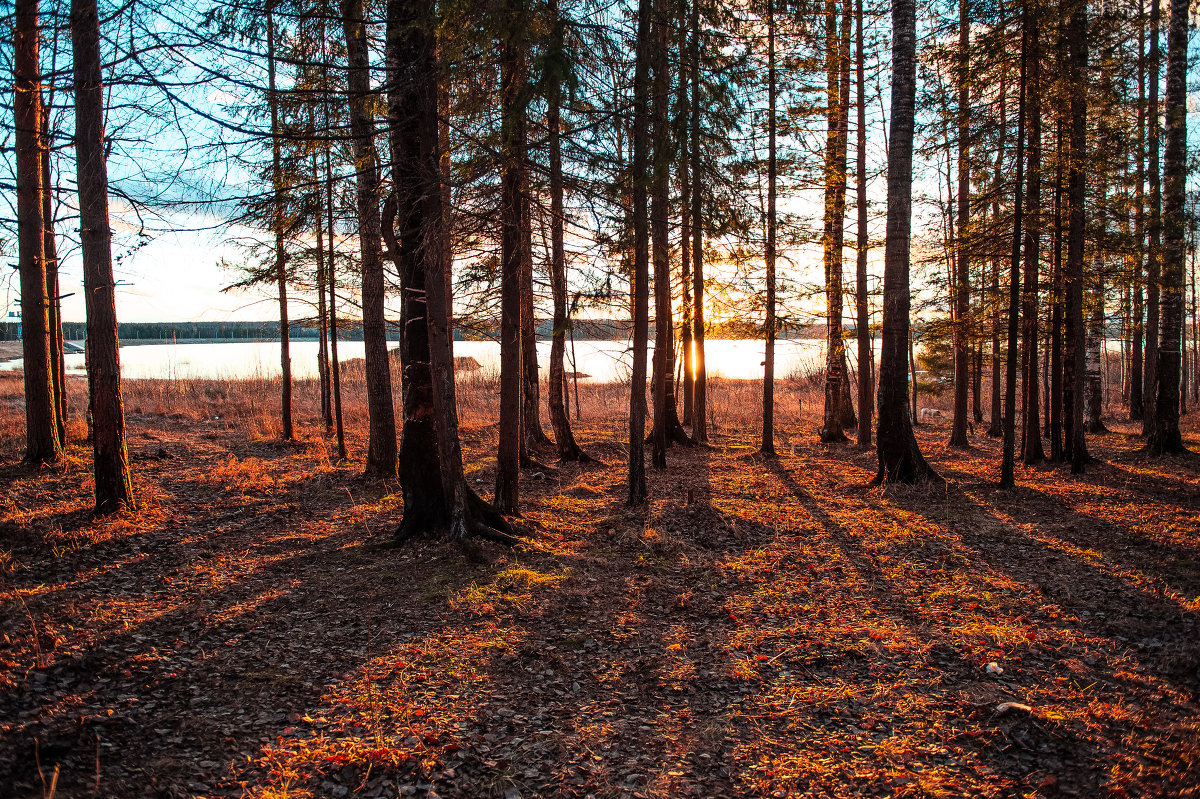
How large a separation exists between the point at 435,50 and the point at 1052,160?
427 inches

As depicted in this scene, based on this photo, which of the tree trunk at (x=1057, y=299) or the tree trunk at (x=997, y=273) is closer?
the tree trunk at (x=997, y=273)

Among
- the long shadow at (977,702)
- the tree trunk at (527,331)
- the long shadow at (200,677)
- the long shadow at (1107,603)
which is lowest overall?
the long shadow at (977,702)

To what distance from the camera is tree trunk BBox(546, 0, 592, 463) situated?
6172 mm

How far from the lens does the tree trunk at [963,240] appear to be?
10500 millimetres

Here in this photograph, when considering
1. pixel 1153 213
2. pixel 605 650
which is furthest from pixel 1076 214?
pixel 605 650

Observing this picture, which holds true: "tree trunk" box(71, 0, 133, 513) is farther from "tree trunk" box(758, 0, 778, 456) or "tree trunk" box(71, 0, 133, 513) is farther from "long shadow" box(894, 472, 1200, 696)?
"tree trunk" box(758, 0, 778, 456)

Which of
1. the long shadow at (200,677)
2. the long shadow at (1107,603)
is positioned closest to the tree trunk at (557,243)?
the long shadow at (200,677)

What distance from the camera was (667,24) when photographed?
8062mm

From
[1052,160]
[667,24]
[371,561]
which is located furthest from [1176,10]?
[371,561]

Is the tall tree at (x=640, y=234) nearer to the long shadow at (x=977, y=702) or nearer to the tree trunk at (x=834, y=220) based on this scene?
the long shadow at (x=977, y=702)

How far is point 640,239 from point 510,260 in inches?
78.0

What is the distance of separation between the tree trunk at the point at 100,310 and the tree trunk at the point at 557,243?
17.8ft

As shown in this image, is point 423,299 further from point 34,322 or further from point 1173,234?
point 1173,234

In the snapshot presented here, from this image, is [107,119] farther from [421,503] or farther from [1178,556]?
[1178,556]
